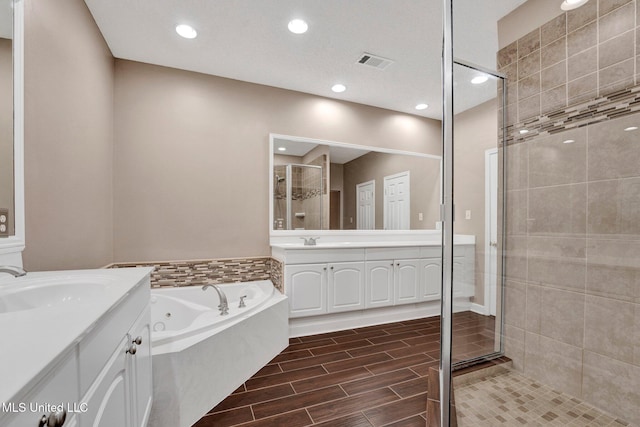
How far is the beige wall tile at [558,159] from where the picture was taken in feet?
4.72

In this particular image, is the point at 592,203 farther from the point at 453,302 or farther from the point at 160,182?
the point at 160,182

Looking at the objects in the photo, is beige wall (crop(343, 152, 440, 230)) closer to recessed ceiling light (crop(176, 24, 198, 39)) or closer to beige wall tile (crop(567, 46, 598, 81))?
recessed ceiling light (crop(176, 24, 198, 39))

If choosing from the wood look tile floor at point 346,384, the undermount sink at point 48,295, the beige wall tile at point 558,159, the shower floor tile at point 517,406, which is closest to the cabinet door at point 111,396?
the undermount sink at point 48,295

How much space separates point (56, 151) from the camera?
1.65 metres

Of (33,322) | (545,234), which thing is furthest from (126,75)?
(545,234)

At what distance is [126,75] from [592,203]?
3647 mm

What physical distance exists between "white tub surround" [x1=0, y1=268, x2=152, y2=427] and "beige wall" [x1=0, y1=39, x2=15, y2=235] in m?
0.39

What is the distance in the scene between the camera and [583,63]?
4.63 ft

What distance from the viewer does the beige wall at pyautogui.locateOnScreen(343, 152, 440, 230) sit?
3.46m

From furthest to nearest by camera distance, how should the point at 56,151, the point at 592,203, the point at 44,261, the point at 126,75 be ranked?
the point at 126,75 < the point at 56,151 < the point at 44,261 < the point at 592,203

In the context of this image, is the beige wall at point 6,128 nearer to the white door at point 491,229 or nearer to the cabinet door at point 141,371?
the cabinet door at point 141,371

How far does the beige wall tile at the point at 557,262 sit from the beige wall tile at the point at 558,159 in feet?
1.08

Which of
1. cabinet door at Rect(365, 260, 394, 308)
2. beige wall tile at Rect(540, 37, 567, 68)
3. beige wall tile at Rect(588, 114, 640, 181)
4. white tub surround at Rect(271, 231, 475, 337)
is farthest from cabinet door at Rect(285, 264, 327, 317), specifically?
beige wall tile at Rect(540, 37, 567, 68)

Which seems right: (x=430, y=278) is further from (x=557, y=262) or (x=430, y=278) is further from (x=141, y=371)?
(x=141, y=371)
